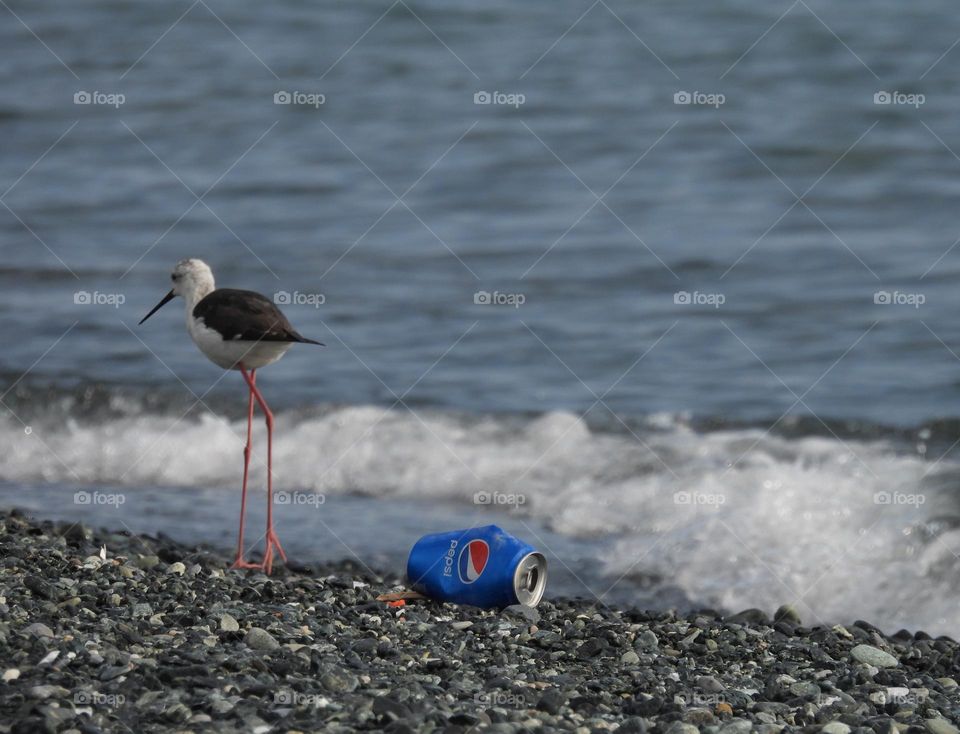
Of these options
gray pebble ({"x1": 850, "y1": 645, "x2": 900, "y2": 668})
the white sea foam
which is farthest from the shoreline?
the white sea foam

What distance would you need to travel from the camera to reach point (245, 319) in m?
7.71

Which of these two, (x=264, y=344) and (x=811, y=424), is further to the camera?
(x=811, y=424)

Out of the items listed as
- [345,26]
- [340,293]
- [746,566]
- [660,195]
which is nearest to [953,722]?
[746,566]

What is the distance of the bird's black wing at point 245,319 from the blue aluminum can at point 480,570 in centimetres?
146

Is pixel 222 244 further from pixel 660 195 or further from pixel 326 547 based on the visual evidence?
pixel 326 547

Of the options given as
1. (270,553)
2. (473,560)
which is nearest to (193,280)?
(270,553)

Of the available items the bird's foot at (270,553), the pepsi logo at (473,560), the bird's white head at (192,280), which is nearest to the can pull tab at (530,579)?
the pepsi logo at (473,560)

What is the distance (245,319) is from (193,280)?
2.88ft

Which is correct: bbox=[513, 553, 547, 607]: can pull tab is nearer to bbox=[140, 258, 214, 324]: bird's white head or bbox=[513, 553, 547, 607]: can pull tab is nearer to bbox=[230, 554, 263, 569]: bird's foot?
bbox=[230, 554, 263, 569]: bird's foot

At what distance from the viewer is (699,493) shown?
30.7 feet

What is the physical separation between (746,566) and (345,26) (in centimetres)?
1457

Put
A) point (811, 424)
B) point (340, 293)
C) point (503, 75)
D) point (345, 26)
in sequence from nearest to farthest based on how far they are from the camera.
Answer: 1. point (811, 424)
2. point (340, 293)
3. point (503, 75)
4. point (345, 26)

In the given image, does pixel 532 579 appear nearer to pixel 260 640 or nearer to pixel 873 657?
pixel 873 657

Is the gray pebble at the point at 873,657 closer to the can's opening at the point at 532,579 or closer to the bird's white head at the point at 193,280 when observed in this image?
the can's opening at the point at 532,579
